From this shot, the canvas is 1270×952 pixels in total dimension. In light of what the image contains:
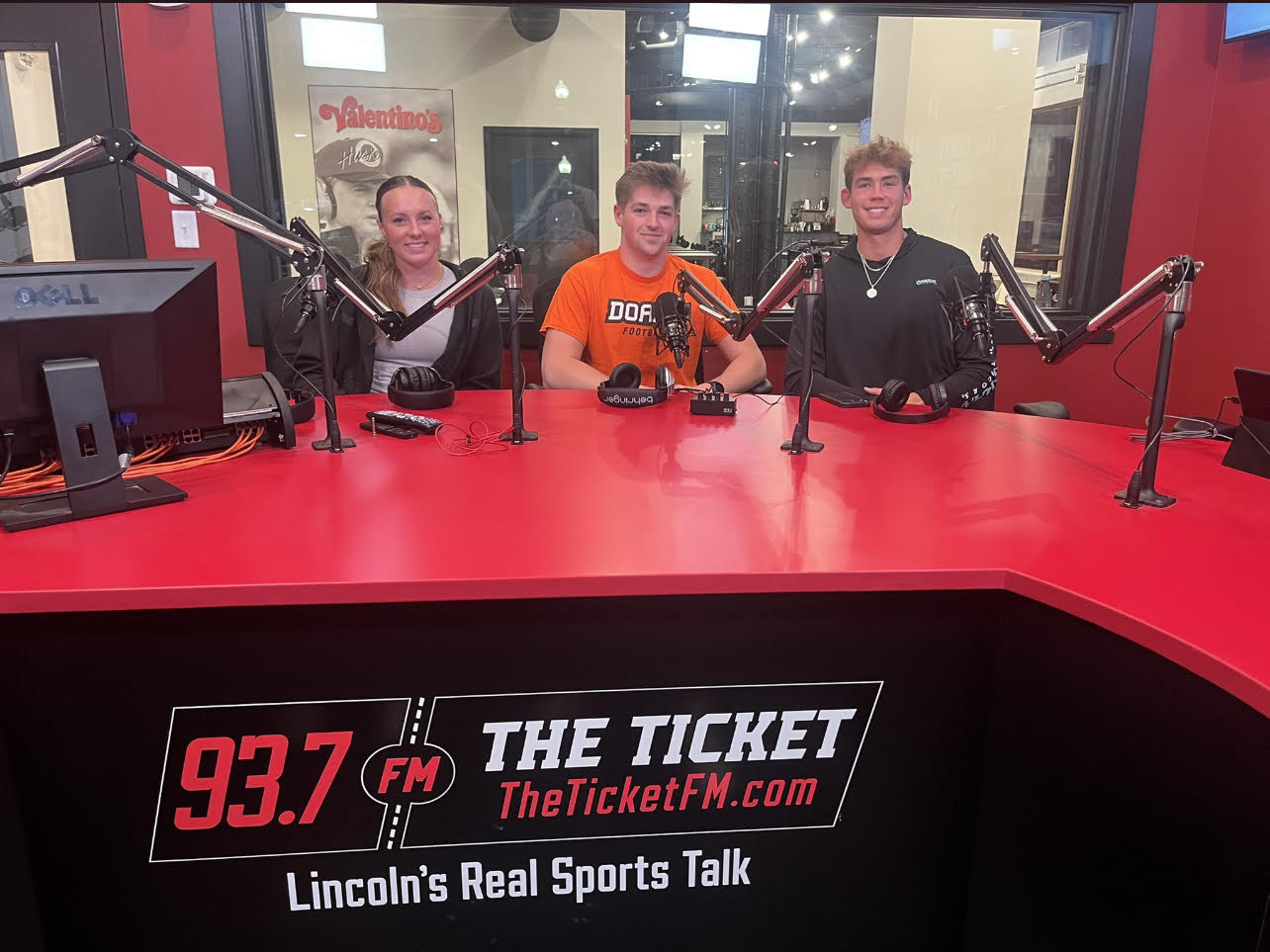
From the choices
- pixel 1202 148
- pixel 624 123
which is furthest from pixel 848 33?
pixel 1202 148

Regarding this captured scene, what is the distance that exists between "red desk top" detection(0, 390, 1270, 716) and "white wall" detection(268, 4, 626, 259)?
2.42 metres

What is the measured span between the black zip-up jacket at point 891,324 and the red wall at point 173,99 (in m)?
2.29

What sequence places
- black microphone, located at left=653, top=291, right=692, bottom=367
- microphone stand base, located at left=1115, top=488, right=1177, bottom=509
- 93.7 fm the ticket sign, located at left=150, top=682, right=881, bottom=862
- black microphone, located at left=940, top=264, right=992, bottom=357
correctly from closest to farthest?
93.7 fm the ticket sign, located at left=150, top=682, right=881, bottom=862 → microphone stand base, located at left=1115, top=488, right=1177, bottom=509 → black microphone, located at left=940, top=264, right=992, bottom=357 → black microphone, located at left=653, top=291, right=692, bottom=367

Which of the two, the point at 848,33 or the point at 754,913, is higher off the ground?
the point at 848,33

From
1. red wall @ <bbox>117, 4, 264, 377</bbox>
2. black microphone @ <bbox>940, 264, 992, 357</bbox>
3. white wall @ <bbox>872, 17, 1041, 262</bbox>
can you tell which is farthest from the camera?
white wall @ <bbox>872, 17, 1041, 262</bbox>

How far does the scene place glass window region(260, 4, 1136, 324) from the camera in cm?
383

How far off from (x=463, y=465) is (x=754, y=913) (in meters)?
0.94

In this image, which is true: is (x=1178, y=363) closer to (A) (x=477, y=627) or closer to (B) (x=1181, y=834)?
(B) (x=1181, y=834)

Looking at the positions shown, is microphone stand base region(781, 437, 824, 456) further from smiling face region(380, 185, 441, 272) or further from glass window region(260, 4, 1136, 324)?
glass window region(260, 4, 1136, 324)

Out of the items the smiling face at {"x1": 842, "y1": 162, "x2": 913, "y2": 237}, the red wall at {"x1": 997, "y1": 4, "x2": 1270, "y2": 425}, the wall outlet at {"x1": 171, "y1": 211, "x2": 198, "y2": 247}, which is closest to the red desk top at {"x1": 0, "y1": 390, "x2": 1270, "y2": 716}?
the smiling face at {"x1": 842, "y1": 162, "x2": 913, "y2": 237}

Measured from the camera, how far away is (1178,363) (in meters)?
4.14

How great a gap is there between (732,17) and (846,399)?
2390mm

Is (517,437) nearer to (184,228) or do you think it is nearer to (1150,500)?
(1150,500)

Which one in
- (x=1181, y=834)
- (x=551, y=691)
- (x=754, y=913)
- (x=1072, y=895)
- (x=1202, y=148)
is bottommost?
(x=754, y=913)
